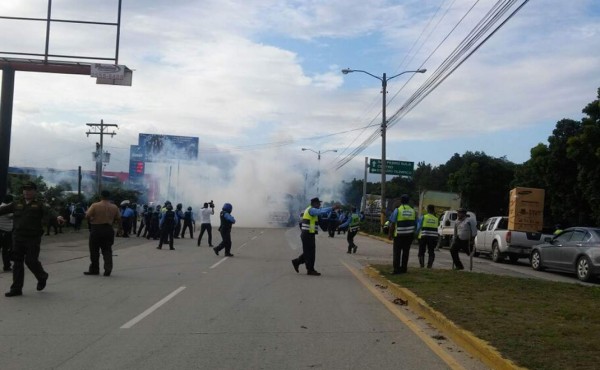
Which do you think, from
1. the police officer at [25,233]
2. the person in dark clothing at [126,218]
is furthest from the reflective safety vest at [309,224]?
the person in dark clothing at [126,218]

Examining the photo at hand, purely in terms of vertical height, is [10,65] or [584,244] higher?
[10,65]

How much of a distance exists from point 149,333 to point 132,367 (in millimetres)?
1572

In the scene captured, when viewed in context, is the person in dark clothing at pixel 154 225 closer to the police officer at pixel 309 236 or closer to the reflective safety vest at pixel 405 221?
the police officer at pixel 309 236

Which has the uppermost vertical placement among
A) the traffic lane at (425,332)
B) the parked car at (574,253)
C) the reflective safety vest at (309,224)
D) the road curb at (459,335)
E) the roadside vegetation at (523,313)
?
the reflective safety vest at (309,224)

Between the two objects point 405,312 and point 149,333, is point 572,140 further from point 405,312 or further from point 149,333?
point 149,333

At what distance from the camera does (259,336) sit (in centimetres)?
771

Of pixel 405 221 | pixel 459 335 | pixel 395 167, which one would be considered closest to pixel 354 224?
pixel 405 221

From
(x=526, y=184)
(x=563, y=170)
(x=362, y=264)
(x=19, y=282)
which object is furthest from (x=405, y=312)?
(x=526, y=184)

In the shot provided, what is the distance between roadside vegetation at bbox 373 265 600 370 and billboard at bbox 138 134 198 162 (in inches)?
2083

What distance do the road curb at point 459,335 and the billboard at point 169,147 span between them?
2166 inches

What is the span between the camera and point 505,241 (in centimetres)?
2239

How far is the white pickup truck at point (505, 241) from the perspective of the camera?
72.8ft

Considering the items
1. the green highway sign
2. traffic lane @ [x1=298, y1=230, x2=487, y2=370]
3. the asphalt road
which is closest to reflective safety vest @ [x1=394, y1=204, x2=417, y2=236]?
traffic lane @ [x1=298, y1=230, x2=487, y2=370]

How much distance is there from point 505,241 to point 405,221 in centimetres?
997
